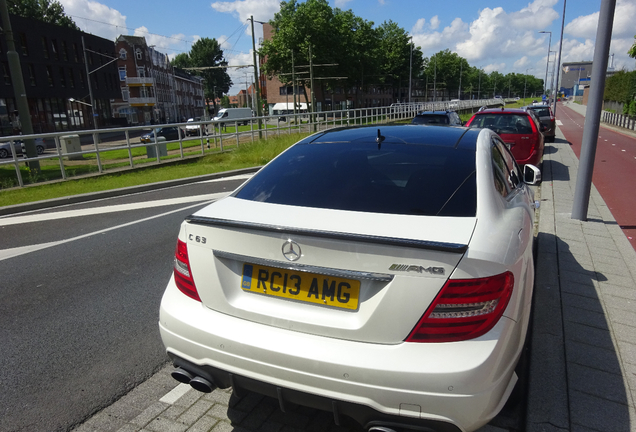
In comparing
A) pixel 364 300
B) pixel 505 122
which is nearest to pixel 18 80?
pixel 505 122

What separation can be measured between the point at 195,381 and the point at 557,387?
2180mm

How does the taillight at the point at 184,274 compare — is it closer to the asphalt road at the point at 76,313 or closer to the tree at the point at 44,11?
the asphalt road at the point at 76,313

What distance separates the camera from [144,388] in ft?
9.91

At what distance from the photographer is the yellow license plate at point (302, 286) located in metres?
2.04

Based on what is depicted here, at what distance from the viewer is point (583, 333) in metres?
3.51

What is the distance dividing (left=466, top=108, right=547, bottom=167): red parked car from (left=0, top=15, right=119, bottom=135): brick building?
4365cm

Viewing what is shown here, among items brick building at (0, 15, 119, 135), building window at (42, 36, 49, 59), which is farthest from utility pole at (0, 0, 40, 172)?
building window at (42, 36, 49, 59)

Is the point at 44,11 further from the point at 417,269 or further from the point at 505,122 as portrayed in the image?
the point at 417,269

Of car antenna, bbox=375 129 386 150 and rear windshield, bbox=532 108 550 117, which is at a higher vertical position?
car antenna, bbox=375 129 386 150

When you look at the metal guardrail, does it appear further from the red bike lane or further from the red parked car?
the red bike lane

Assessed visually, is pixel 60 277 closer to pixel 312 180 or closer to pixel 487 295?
pixel 312 180

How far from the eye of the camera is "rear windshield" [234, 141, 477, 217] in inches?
95.4

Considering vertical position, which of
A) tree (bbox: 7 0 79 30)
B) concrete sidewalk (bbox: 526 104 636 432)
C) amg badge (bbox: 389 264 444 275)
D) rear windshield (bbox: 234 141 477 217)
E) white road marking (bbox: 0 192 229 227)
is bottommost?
white road marking (bbox: 0 192 229 227)

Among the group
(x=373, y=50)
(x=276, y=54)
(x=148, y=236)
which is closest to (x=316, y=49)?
(x=276, y=54)
